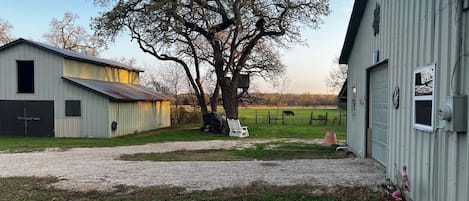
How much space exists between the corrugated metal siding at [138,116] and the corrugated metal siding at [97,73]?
2.95 m

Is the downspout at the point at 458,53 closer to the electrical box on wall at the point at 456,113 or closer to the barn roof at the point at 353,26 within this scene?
the electrical box on wall at the point at 456,113

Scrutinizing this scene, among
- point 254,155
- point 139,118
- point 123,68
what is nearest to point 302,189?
point 254,155

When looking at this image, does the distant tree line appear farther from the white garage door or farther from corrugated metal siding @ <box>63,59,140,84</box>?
the white garage door

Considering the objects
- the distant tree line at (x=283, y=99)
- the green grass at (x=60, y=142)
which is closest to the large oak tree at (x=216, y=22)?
the green grass at (x=60, y=142)

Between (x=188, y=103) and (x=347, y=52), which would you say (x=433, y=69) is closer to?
(x=347, y=52)

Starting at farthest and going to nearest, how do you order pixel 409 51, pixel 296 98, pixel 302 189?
pixel 296 98 → pixel 302 189 → pixel 409 51

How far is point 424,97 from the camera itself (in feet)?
14.9

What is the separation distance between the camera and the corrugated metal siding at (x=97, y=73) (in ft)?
62.7

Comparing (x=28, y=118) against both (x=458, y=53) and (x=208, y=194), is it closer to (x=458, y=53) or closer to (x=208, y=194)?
(x=208, y=194)

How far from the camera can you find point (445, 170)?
3.78 metres

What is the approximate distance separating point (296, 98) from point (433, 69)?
148 ft

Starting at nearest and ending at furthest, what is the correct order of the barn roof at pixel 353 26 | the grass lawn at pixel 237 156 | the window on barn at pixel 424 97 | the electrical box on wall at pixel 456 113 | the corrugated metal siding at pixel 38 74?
the electrical box on wall at pixel 456 113 < the window on barn at pixel 424 97 < the barn roof at pixel 353 26 < the grass lawn at pixel 237 156 < the corrugated metal siding at pixel 38 74

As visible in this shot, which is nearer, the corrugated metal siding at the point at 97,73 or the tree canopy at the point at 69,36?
the corrugated metal siding at the point at 97,73

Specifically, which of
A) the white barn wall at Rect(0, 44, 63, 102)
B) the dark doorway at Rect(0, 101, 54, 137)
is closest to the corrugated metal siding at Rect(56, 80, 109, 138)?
the dark doorway at Rect(0, 101, 54, 137)
